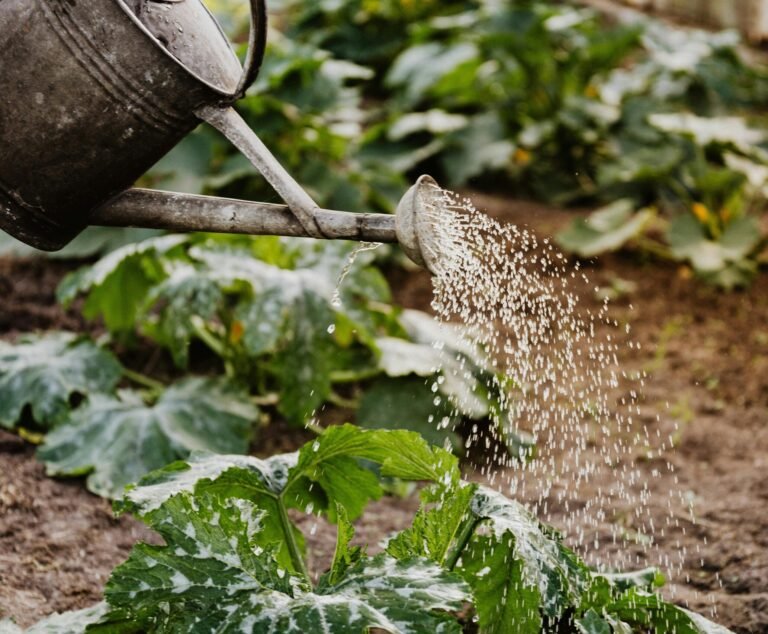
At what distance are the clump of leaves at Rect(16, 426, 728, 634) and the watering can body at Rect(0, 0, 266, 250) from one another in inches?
19.7

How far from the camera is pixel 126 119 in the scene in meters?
1.58

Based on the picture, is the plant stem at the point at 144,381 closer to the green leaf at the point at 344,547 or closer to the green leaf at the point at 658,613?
the green leaf at the point at 344,547

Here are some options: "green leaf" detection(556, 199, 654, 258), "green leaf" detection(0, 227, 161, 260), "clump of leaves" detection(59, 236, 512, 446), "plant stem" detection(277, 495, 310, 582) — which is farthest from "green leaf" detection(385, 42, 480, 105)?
"plant stem" detection(277, 495, 310, 582)

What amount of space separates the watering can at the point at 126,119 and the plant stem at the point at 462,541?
0.44 m

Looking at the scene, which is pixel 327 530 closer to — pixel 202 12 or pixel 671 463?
pixel 671 463

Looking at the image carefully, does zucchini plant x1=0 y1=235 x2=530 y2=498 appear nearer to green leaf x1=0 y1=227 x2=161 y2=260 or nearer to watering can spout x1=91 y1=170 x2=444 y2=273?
green leaf x1=0 y1=227 x2=161 y2=260

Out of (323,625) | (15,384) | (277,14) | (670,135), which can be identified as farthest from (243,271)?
(277,14)

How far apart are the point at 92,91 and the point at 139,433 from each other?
1.17m

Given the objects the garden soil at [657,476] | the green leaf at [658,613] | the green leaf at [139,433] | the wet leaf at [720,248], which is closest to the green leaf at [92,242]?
the garden soil at [657,476]

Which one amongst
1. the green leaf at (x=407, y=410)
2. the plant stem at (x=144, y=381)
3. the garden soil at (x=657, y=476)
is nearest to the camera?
the garden soil at (x=657, y=476)

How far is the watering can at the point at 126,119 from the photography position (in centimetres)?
153

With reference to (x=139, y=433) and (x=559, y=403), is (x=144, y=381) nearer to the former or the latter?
(x=139, y=433)

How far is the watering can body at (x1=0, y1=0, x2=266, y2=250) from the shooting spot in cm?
153

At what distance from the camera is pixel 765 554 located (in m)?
2.21
